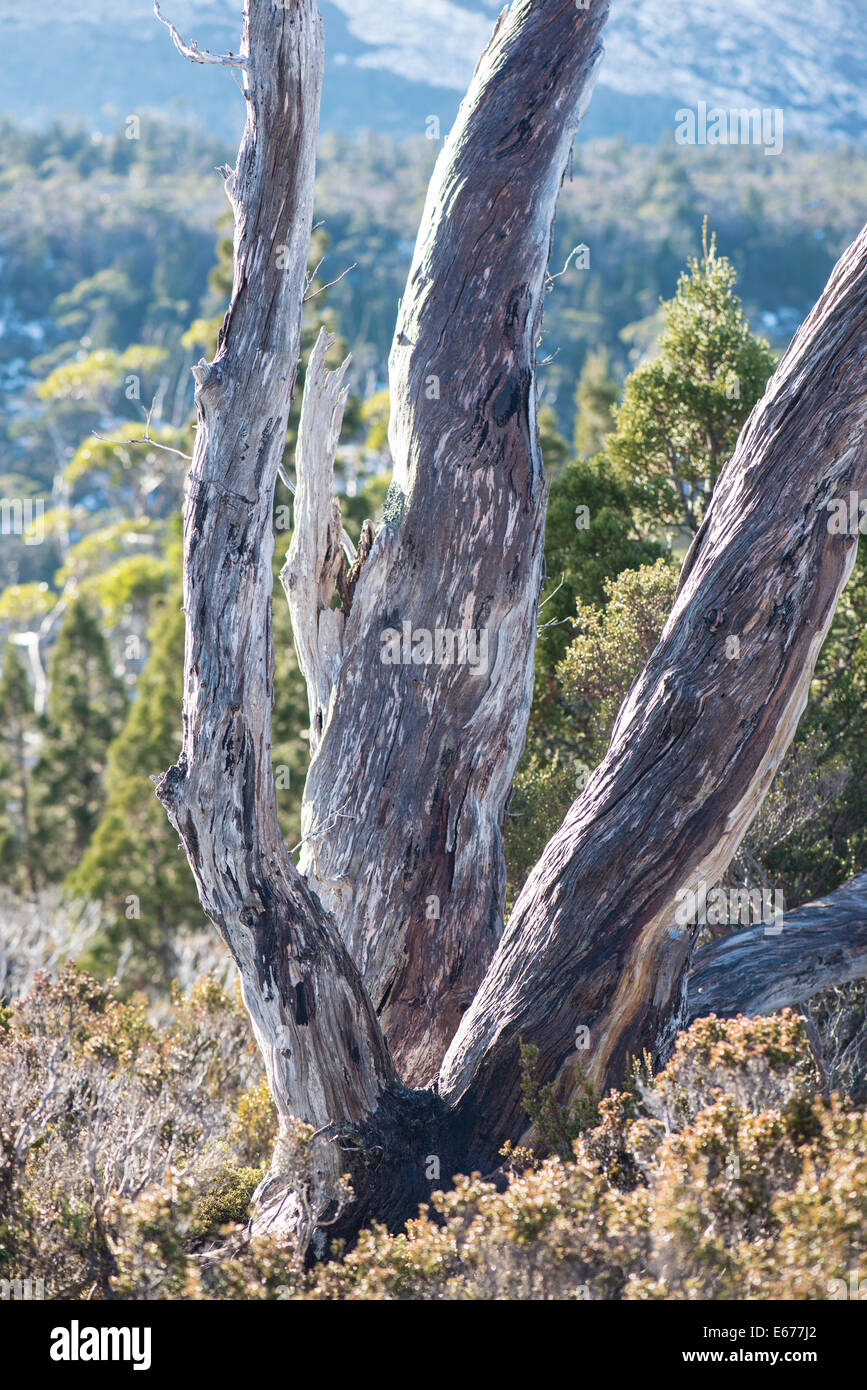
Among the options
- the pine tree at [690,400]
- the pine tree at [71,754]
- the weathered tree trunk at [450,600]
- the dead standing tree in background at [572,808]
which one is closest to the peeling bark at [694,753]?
the dead standing tree in background at [572,808]

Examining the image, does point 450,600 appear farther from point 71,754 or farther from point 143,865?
point 71,754

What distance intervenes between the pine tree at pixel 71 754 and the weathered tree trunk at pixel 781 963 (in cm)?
1854

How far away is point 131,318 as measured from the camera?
97688mm

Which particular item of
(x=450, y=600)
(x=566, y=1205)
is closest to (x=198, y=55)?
(x=450, y=600)

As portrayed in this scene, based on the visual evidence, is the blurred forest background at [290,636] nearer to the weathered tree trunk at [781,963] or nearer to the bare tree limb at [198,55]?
the bare tree limb at [198,55]

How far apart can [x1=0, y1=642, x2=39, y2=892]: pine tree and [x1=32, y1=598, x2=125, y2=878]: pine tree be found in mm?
389

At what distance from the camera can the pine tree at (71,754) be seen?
2288 centimetres

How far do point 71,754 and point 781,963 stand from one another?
18972mm

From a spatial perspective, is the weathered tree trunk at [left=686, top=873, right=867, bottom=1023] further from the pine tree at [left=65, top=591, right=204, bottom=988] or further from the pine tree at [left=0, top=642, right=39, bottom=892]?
the pine tree at [left=0, top=642, right=39, bottom=892]

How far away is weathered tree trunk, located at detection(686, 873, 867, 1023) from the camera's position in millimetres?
5949

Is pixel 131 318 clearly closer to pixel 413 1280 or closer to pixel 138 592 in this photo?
pixel 138 592

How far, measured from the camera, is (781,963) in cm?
609

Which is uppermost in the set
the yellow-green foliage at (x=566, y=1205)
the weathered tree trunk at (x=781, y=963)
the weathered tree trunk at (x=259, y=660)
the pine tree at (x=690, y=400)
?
the pine tree at (x=690, y=400)

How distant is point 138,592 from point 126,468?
9592mm
